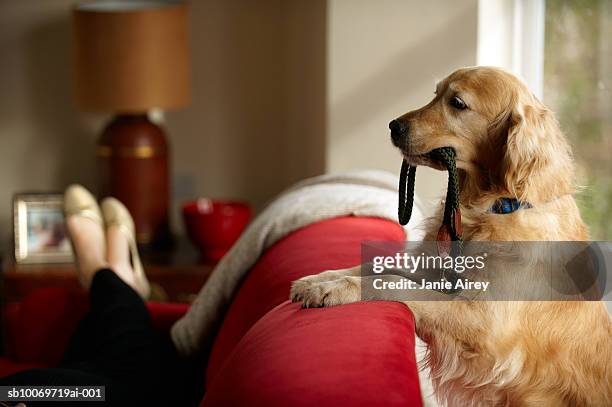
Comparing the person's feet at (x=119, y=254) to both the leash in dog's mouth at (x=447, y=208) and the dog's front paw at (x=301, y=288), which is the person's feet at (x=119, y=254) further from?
the leash in dog's mouth at (x=447, y=208)

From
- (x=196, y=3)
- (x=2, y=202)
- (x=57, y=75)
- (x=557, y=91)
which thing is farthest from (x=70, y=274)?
(x=557, y=91)

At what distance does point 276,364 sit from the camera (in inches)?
37.4

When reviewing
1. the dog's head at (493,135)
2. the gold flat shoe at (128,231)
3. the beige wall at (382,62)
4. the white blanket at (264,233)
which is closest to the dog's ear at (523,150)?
the dog's head at (493,135)

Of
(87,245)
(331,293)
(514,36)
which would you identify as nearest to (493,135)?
(331,293)

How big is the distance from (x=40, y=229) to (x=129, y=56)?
2.36 ft

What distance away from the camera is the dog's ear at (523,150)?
106cm

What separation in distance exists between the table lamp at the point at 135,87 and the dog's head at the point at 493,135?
76.5 inches

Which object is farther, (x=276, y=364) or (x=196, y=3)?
(x=196, y=3)

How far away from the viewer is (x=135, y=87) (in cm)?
290

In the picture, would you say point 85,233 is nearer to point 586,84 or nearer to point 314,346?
point 586,84

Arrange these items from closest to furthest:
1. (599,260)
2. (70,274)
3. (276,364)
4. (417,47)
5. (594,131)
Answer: (276,364), (599,260), (594,131), (417,47), (70,274)

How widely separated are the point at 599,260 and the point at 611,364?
131 millimetres

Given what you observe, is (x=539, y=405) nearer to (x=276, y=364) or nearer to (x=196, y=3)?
(x=276, y=364)

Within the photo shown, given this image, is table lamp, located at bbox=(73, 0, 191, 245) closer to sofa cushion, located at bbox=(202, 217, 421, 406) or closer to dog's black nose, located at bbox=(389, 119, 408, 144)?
sofa cushion, located at bbox=(202, 217, 421, 406)
